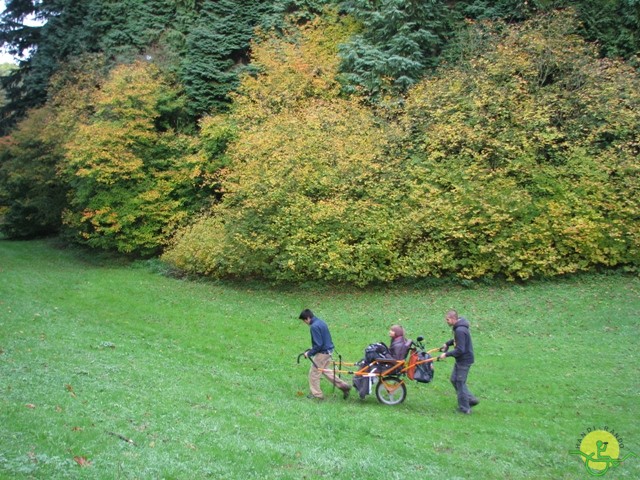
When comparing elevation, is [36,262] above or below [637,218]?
below

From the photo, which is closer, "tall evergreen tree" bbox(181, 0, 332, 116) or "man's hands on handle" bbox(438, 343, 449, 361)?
"man's hands on handle" bbox(438, 343, 449, 361)

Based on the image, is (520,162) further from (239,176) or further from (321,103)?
(239,176)

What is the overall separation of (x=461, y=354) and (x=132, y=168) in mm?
22374

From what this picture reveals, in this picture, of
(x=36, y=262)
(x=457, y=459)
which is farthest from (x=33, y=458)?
(x=36, y=262)

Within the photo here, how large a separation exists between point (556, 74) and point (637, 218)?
7263mm

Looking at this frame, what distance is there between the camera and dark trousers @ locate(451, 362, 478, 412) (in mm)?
9711

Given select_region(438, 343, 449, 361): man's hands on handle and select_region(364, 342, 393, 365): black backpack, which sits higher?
select_region(438, 343, 449, 361): man's hands on handle

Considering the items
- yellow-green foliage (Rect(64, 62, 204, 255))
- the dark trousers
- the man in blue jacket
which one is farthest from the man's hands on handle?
yellow-green foliage (Rect(64, 62, 204, 255))

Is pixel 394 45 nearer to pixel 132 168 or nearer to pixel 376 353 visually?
pixel 132 168

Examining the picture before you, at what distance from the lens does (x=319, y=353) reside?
33.7 feet

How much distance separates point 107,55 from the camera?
1446 inches

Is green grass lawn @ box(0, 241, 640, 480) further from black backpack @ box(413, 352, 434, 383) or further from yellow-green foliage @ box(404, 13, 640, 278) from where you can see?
yellow-green foliage @ box(404, 13, 640, 278)

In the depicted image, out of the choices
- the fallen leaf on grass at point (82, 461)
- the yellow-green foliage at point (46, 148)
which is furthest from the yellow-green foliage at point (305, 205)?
the fallen leaf on grass at point (82, 461)

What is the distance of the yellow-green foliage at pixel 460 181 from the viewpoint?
20.5 m
